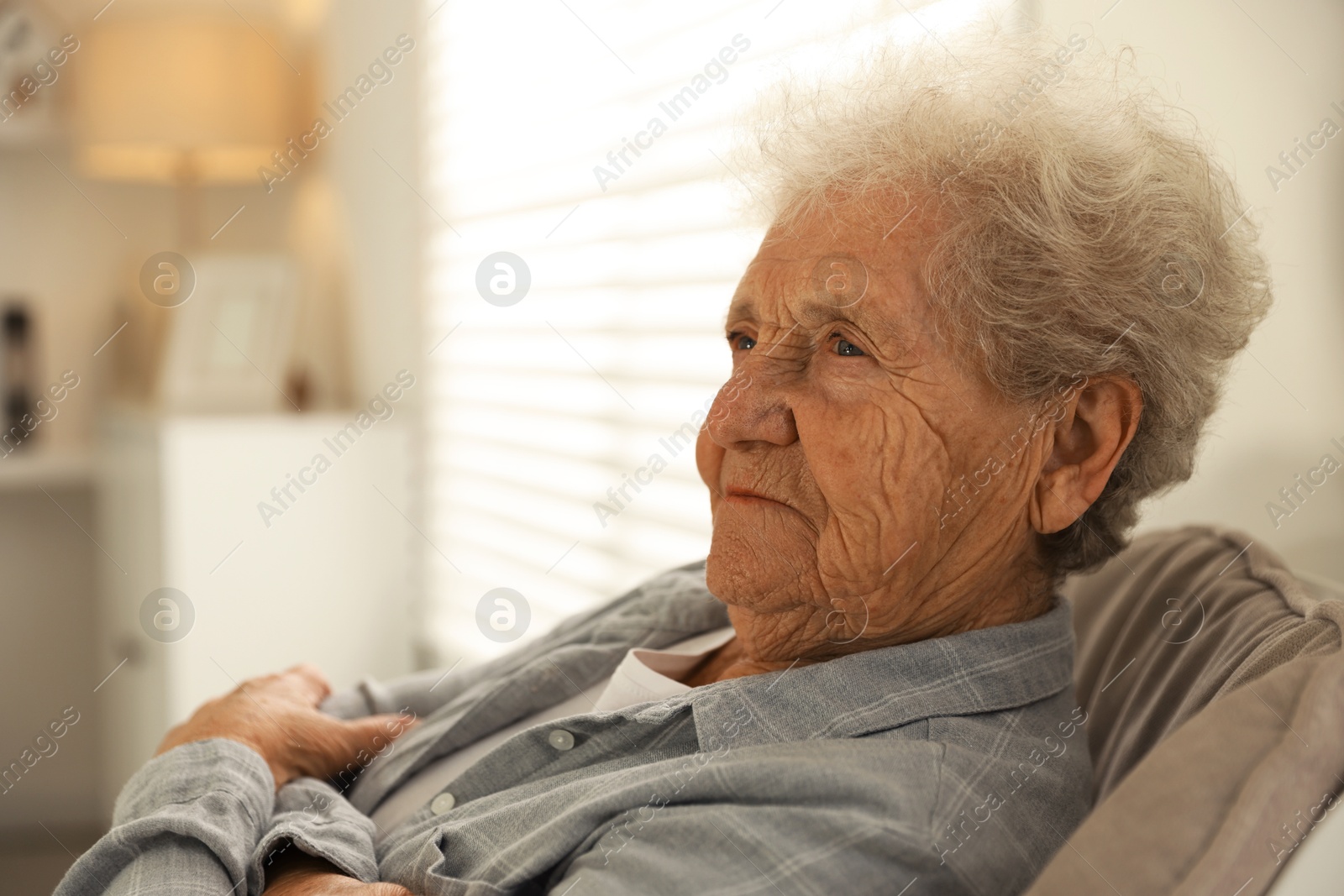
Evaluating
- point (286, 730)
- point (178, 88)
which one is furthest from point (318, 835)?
point (178, 88)

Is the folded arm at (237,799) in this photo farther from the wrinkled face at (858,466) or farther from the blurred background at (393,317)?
the blurred background at (393,317)

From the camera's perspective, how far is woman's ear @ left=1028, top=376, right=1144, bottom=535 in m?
0.86

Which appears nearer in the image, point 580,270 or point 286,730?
point 286,730

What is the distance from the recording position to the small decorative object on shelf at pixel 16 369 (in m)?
2.81

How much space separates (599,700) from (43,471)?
7.58ft

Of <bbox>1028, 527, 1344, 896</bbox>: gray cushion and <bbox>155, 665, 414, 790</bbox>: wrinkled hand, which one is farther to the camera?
<bbox>155, 665, 414, 790</bbox>: wrinkled hand

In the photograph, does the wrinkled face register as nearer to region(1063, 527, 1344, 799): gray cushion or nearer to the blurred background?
region(1063, 527, 1344, 799): gray cushion

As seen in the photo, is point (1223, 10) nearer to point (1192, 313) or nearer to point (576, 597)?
point (1192, 313)

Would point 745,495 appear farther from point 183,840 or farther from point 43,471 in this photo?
point 43,471

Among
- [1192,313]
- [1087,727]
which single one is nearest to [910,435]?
[1192,313]

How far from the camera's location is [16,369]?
9.33 ft

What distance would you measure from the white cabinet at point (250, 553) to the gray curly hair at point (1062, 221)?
1.59 meters

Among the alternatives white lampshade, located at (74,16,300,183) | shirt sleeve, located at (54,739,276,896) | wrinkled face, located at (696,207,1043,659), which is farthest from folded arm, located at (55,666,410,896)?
white lampshade, located at (74,16,300,183)

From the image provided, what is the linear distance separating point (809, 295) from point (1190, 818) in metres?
0.46
